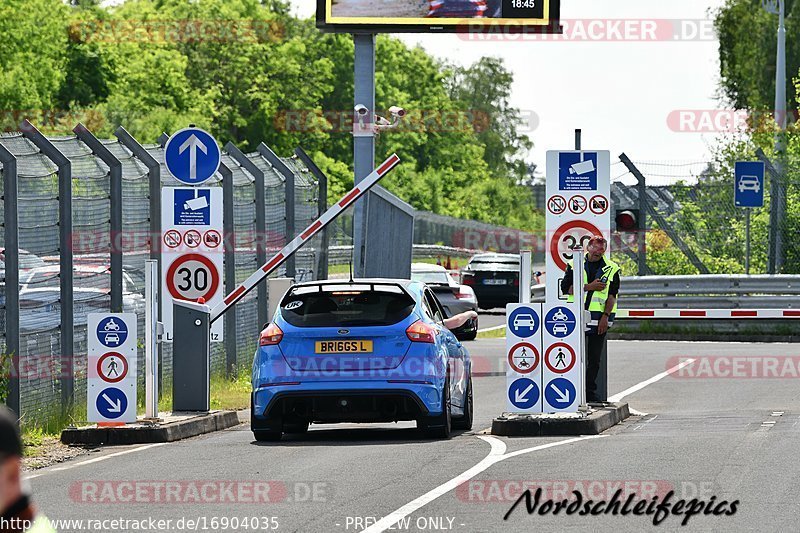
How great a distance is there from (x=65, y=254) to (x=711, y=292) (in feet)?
63.8

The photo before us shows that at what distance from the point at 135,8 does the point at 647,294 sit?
67.4 m

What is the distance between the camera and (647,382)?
22609mm

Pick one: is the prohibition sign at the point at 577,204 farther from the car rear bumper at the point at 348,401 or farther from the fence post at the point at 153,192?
the fence post at the point at 153,192

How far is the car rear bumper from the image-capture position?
14.4 m

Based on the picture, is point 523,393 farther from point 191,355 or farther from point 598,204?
point 191,355

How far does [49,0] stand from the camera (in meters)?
79.3

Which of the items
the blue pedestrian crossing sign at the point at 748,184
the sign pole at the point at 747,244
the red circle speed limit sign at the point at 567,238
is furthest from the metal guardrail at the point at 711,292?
the red circle speed limit sign at the point at 567,238

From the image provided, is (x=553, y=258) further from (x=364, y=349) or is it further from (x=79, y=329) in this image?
(x=79, y=329)

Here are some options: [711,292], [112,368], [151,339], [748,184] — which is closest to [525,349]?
[151,339]

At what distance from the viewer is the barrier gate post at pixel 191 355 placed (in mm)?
16906

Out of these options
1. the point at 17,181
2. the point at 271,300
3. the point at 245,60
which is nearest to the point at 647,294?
the point at 271,300

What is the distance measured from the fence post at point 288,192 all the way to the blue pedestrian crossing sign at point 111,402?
30.3ft

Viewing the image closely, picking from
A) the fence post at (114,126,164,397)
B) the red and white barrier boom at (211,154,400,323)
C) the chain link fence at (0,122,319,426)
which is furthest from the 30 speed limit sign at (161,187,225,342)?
the fence post at (114,126,164,397)

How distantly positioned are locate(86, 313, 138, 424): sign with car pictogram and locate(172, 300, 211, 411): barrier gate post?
148 centimetres
